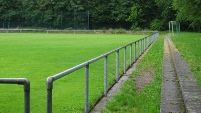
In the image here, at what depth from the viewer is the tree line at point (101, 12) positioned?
7419 centimetres

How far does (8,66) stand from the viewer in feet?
46.6

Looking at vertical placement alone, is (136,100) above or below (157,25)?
below

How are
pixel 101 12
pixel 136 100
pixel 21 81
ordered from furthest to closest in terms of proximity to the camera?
pixel 101 12 → pixel 136 100 → pixel 21 81

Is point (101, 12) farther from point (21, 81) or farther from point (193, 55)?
point (21, 81)

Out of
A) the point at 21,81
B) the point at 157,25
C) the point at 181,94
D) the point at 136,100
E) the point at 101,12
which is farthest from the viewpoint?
the point at 101,12

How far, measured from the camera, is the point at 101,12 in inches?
3142

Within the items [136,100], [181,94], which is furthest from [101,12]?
[136,100]

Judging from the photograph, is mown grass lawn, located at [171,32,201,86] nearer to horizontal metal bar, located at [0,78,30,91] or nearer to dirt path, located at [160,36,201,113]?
dirt path, located at [160,36,201,113]

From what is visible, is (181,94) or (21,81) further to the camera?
(181,94)

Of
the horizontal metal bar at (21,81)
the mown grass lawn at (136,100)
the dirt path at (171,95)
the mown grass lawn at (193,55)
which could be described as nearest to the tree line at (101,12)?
the mown grass lawn at (193,55)

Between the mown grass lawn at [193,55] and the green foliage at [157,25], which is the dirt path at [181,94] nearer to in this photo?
the mown grass lawn at [193,55]

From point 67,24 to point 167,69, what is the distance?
59.5 metres

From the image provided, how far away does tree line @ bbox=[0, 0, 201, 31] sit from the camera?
7419cm

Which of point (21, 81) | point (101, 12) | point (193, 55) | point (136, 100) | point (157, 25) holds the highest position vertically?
point (101, 12)
